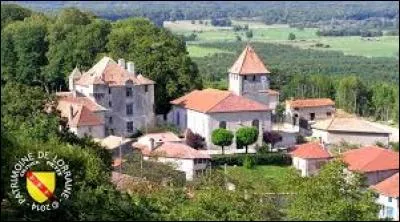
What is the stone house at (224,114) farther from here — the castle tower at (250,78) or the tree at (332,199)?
the tree at (332,199)

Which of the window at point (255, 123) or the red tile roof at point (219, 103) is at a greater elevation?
the red tile roof at point (219, 103)

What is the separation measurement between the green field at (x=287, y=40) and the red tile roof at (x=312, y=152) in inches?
1828

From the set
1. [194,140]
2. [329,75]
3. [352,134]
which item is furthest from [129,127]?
[329,75]

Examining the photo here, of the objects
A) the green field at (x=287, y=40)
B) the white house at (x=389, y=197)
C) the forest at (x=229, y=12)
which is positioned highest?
the forest at (x=229, y=12)

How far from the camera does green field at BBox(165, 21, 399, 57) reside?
270 ft

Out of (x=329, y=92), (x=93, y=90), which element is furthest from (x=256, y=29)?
(x=93, y=90)

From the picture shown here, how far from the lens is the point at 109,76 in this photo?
34656 millimetres

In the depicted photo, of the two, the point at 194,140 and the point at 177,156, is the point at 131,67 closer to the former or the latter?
the point at 194,140

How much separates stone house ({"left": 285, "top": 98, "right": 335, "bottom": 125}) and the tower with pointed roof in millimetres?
5377

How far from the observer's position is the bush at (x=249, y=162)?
102ft

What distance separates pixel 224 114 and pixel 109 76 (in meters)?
5.05

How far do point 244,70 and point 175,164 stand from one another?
980cm

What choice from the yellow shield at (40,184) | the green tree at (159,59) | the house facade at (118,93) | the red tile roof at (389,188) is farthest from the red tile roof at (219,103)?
the yellow shield at (40,184)

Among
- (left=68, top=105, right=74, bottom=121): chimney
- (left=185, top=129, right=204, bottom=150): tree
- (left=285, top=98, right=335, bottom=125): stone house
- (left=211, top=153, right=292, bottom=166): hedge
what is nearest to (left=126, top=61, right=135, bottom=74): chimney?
(left=185, top=129, right=204, bottom=150): tree
